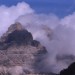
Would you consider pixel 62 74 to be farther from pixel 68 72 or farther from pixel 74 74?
pixel 74 74

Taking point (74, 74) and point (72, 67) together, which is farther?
Result: point (72, 67)

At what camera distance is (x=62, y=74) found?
3644 inches

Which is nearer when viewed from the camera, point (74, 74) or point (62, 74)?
point (74, 74)

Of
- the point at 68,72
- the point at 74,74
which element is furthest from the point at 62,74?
the point at 74,74

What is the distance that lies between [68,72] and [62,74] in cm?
264

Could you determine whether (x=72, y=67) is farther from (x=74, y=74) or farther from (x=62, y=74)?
(x=74, y=74)

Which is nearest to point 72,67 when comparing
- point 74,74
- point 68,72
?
point 68,72

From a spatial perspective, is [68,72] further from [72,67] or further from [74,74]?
[74,74]

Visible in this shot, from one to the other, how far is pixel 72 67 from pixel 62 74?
2908mm

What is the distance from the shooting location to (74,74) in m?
82.5

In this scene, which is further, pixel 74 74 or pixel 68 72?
pixel 68 72

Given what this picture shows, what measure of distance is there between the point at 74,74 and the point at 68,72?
7.78 metres

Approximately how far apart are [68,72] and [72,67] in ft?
5.33
